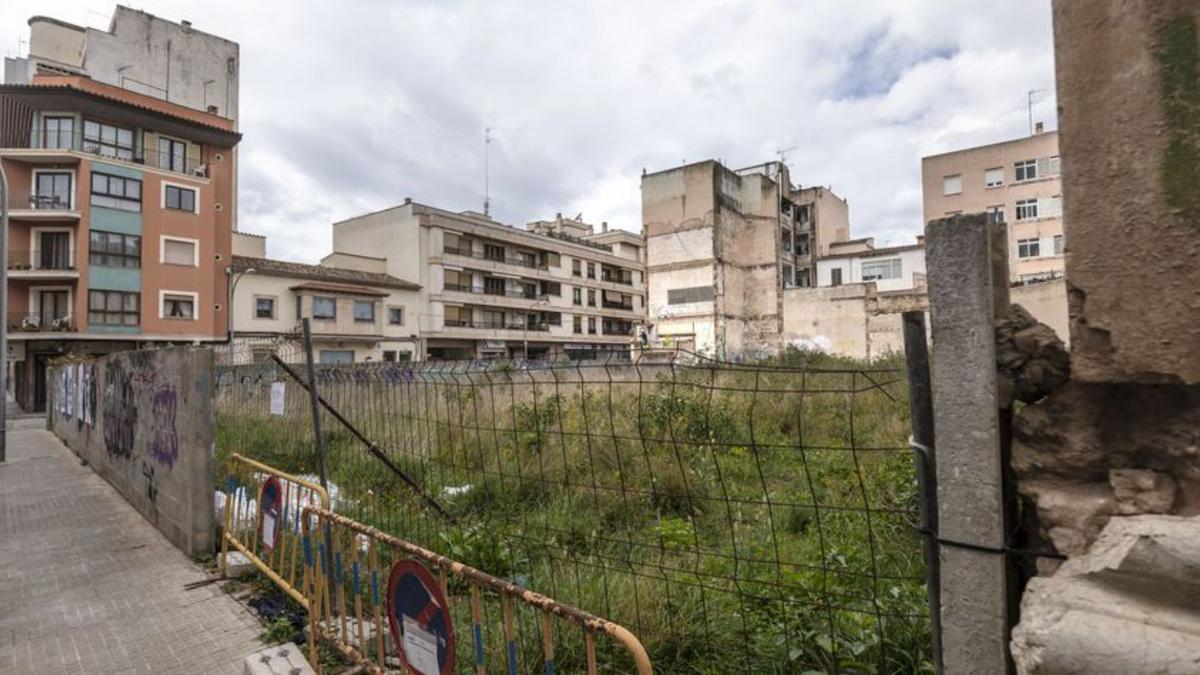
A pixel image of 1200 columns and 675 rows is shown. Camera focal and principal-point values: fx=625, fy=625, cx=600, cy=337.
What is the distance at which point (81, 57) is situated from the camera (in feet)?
122

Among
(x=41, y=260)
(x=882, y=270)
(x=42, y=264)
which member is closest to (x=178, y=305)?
(x=42, y=264)

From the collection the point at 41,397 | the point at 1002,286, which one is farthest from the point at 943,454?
the point at 41,397

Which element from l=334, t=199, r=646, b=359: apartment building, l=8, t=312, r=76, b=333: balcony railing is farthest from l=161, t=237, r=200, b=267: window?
l=334, t=199, r=646, b=359: apartment building

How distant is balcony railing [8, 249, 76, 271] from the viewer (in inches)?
1153

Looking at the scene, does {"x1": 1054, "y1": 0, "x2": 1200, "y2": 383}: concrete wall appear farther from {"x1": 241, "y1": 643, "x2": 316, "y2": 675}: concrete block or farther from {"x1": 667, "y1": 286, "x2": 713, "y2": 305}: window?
{"x1": 667, "y1": 286, "x2": 713, "y2": 305}: window

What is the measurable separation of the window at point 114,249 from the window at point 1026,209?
5300cm

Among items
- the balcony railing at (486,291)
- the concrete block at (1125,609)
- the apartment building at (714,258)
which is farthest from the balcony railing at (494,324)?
the concrete block at (1125,609)

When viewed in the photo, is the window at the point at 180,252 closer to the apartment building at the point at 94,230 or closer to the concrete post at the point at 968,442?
the apartment building at the point at 94,230

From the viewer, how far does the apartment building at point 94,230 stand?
29312mm

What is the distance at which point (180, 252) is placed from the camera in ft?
105

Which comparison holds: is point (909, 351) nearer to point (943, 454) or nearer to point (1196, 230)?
point (943, 454)

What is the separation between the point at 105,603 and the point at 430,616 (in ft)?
13.7

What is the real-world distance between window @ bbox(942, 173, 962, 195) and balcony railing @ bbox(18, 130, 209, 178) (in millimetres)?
48377

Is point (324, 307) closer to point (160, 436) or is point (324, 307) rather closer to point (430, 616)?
point (160, 436)
